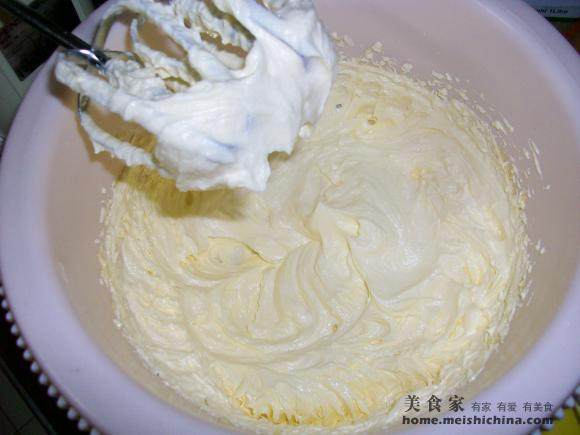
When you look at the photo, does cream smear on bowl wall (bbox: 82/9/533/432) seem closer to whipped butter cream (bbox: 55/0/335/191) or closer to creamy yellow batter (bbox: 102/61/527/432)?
creamy yellow batter (bbox: 102/61/527/432)

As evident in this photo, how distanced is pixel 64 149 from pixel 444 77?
80 centimetres

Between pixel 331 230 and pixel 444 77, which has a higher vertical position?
pixel 444 77

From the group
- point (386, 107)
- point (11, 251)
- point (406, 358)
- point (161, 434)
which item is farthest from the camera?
point (386, 107)

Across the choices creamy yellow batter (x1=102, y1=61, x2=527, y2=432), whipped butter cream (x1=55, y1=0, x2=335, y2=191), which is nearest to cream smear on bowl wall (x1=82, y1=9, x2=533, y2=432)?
creamy yellow batter (x1=102, y1=61, x2=527, y2=432)

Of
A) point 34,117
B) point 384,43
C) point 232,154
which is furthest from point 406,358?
point 34,117

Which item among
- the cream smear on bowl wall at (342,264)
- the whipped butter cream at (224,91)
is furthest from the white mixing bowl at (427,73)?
the whipped butter cream at (224,91)

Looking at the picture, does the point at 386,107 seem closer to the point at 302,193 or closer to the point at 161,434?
the point at 302,193

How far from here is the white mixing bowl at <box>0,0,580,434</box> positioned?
2.42ft

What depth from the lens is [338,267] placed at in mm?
1138

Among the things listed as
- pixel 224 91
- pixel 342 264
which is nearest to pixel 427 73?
pixel 342 264

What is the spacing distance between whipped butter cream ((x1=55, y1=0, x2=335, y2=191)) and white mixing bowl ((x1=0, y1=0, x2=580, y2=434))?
0.18m

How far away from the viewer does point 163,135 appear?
72 cm

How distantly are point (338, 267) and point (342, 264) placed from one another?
0.04 feet

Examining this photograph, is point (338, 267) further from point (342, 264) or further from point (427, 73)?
point (427, 73)
